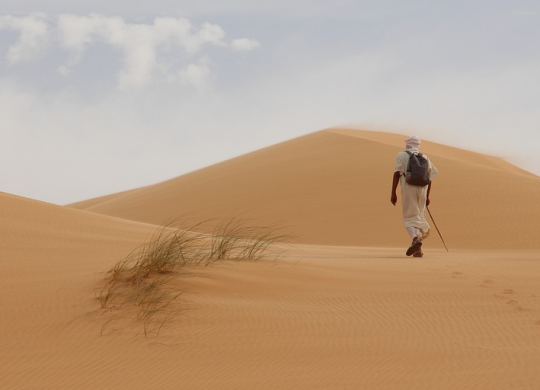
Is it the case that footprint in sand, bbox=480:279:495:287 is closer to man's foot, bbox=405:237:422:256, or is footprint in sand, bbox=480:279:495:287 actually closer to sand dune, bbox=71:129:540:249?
man's foot, bbox=405:237:422:256

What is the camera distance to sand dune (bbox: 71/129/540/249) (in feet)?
65.1

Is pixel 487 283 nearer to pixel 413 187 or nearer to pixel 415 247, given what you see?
pixel 415 247

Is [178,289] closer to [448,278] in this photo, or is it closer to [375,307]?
[375,307]

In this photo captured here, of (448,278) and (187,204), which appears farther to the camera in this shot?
(187,204)

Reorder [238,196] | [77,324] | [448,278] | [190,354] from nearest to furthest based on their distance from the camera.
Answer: [190,354] → [77,324] → [448,278] → [238,196]

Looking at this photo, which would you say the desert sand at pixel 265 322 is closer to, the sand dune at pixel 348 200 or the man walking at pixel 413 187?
the man walking at pixel 413 187

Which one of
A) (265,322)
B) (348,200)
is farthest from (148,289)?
(348,200)

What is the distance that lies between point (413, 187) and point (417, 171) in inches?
14.5

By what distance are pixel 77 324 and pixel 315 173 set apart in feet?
66.5

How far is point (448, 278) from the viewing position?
8383mm

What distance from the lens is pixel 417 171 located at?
1129 centimetres

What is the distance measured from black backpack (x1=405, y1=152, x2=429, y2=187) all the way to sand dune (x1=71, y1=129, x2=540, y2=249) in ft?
24.1

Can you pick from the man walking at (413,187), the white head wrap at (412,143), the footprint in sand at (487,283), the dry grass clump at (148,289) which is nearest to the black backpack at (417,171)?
the man walking at (413,187)

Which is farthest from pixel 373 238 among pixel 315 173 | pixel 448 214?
pixel 315 173
